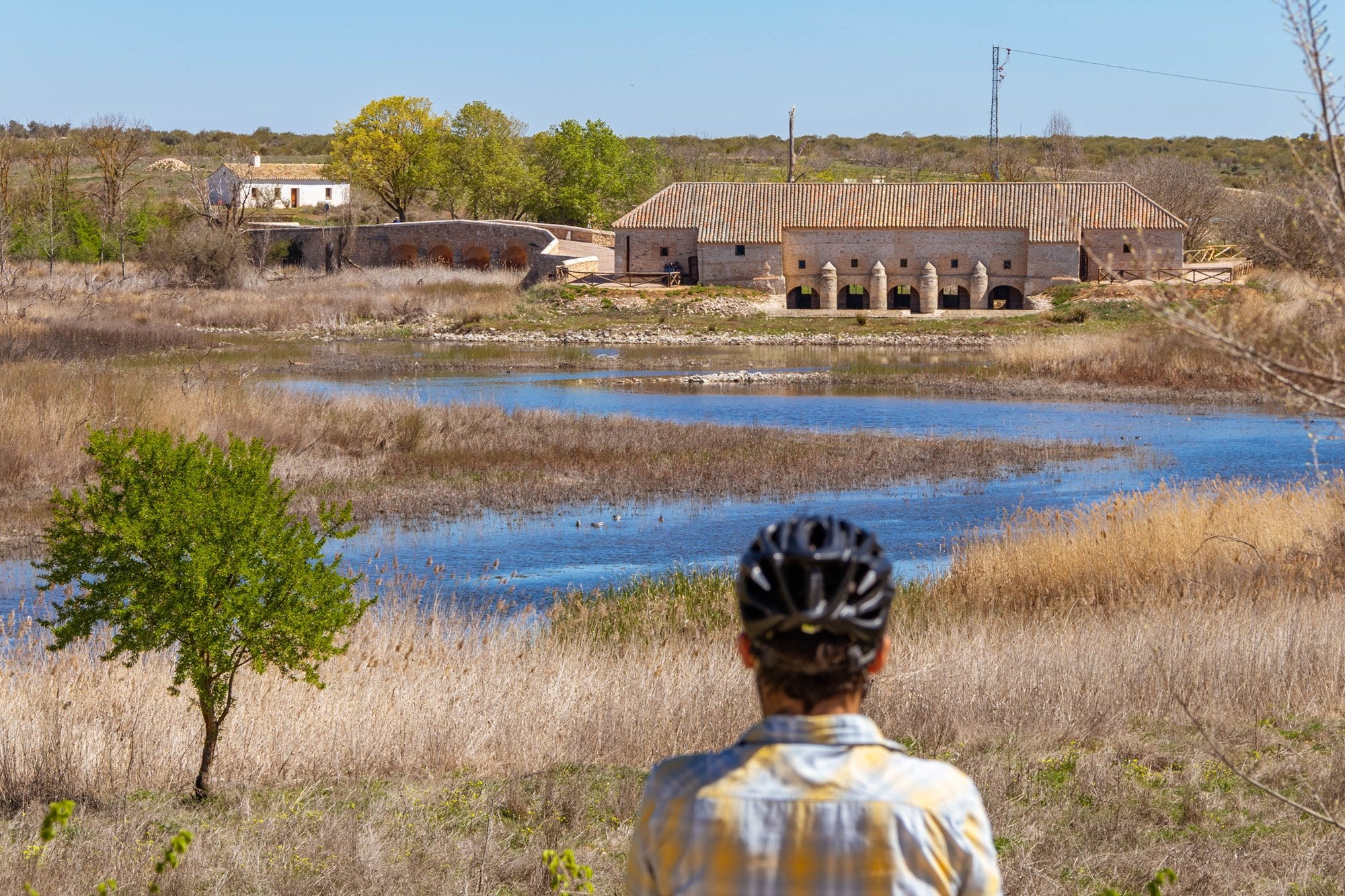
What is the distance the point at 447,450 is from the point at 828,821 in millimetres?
21316

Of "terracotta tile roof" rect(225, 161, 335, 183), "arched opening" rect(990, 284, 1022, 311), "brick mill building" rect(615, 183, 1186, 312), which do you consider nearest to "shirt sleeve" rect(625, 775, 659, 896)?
"brick mill building" rect(615, 183, 1186, 312)

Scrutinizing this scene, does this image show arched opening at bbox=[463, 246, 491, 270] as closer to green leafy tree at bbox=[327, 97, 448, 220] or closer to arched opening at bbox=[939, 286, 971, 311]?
green leafy tree at bbox=[327, 97, 448, 220]

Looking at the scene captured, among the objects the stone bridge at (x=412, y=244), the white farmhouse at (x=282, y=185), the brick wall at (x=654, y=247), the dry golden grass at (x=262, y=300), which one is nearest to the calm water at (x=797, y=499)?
the dry golden grass at (x=262, y=300)

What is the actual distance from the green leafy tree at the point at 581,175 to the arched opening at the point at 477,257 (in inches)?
253

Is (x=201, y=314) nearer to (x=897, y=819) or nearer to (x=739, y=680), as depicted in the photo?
(x=739, y=680)

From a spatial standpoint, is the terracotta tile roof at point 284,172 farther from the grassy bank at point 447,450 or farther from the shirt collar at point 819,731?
the shirt collar at point 819,731

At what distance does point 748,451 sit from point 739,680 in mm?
15671

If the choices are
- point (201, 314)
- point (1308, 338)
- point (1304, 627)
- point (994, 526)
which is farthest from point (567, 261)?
point (1308, 338)

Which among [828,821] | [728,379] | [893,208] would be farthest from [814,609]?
[893,208]

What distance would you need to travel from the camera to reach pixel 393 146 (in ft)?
277

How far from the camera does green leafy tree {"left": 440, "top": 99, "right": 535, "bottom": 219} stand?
83.1m

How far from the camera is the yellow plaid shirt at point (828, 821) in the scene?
2.21 m

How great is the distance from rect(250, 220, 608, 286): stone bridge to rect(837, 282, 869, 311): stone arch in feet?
47.7

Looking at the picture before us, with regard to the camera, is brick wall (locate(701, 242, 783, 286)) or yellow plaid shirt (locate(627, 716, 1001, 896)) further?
brick wall (locate(701, 242, 783, 286))
